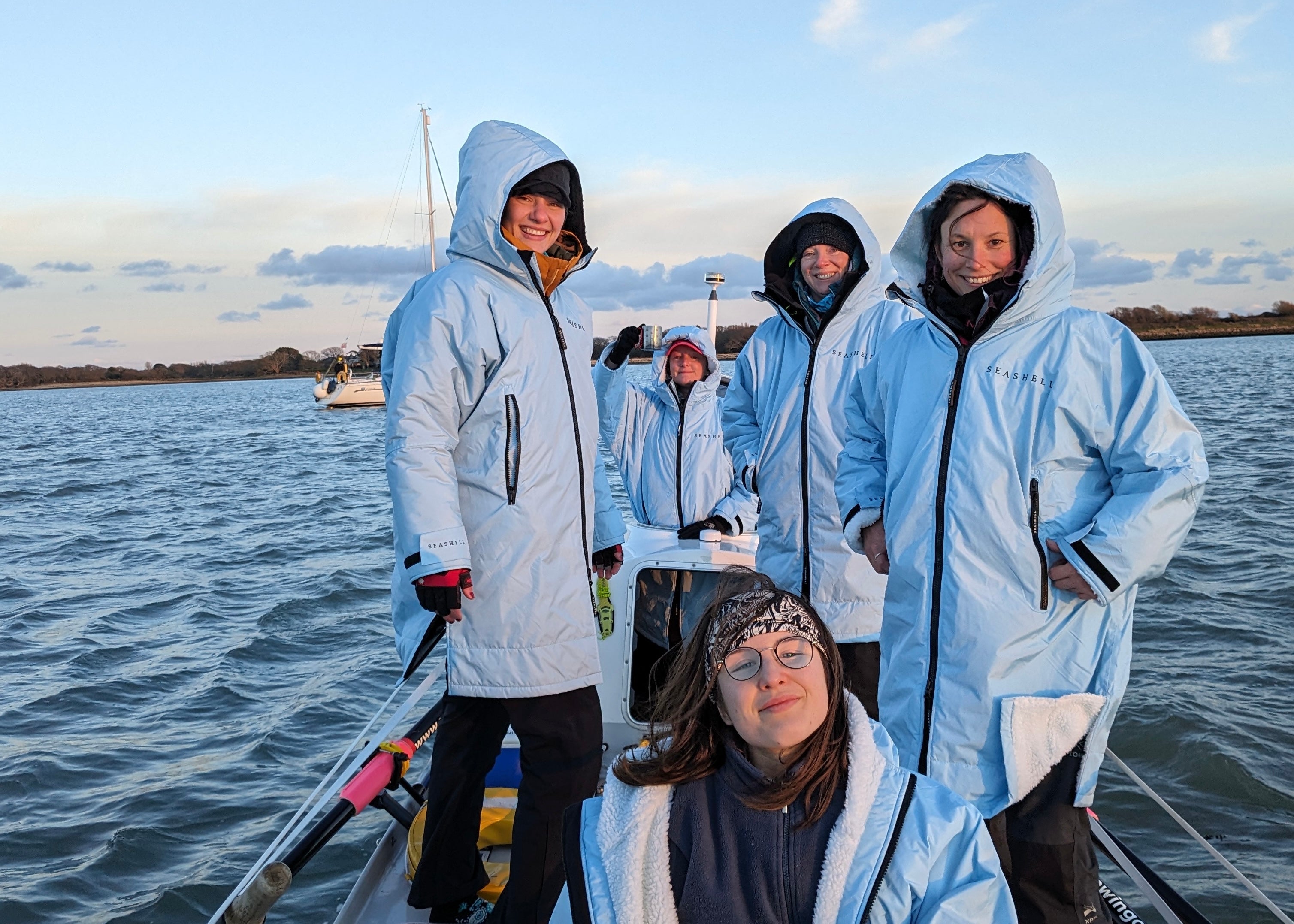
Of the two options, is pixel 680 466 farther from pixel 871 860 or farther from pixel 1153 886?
pixel 871 860

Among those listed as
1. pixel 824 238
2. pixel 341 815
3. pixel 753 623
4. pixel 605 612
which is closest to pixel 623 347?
pixel 605 612

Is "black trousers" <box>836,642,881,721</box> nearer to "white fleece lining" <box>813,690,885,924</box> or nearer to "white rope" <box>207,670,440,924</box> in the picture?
"white rope" <box>207,670,440,924</box>

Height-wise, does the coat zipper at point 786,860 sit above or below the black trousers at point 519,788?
above

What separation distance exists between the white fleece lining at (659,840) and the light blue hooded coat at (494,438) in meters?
1.04

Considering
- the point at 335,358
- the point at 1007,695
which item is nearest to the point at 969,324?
the point at 1007,695

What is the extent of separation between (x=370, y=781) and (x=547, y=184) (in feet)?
7.28

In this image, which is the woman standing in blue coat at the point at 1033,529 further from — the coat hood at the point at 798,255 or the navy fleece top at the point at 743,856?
the coat hood at the point at 798,255

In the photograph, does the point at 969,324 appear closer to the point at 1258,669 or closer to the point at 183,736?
the point at 183,736

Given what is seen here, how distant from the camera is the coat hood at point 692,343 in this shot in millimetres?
5430

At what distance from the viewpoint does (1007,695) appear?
7.06ft

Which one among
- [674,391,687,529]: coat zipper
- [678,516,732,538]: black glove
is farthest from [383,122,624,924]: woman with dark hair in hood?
[674,391,687,529]: coat zipper

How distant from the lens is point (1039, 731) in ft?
6.97

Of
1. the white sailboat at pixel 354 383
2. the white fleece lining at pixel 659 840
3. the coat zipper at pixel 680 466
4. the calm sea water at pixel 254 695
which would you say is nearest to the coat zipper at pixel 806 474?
the white fleece lining at pixel 659 840

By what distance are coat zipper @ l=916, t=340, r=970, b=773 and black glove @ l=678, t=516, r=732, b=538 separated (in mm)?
2378
